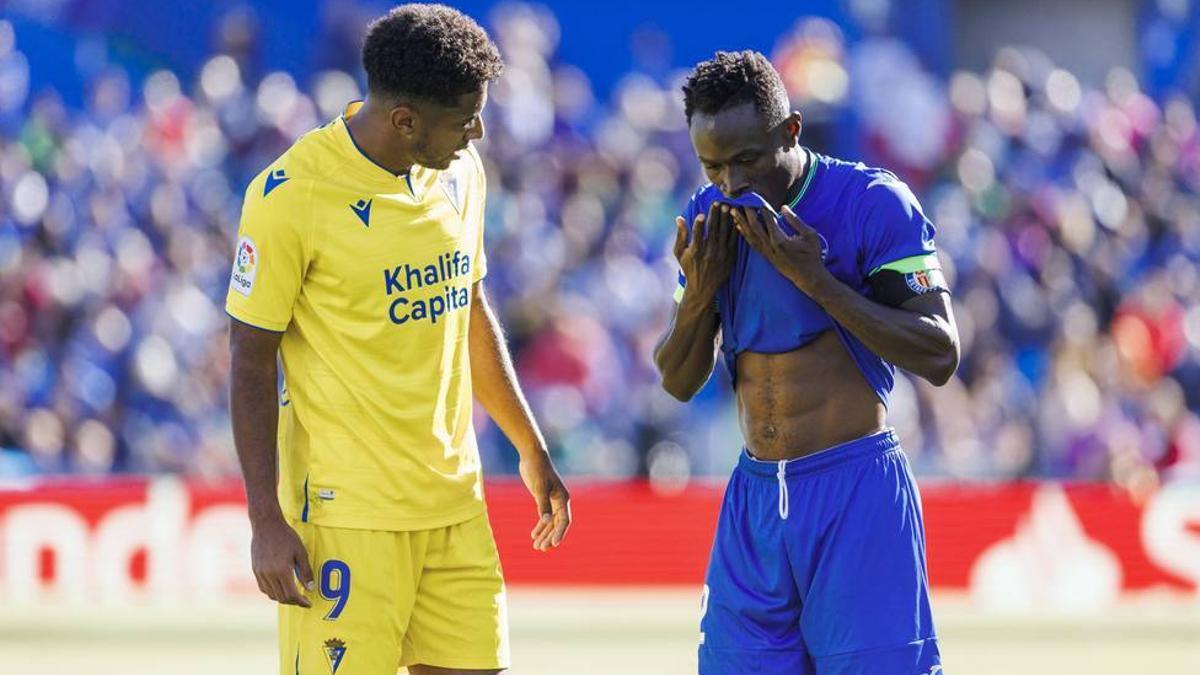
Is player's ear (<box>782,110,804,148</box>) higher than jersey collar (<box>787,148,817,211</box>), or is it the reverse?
player's ear (<box>782,110,804,148</box>)

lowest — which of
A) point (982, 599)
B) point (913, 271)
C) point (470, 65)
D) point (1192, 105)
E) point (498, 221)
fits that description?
point (982, 599)

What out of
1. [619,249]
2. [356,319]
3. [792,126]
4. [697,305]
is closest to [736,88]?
[792,126]

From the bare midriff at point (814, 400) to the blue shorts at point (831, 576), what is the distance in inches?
1.6

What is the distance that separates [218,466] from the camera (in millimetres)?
13125

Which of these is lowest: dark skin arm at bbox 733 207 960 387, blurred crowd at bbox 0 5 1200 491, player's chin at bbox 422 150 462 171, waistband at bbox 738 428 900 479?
waistband at bbox 738 428 900 479

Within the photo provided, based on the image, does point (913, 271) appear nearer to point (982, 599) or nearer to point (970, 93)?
point (982, 599)

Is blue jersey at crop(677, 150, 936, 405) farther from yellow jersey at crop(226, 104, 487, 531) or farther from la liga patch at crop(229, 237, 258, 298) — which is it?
la liga patch at crop(229, 237, 258, 298)

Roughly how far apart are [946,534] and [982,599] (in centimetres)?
49

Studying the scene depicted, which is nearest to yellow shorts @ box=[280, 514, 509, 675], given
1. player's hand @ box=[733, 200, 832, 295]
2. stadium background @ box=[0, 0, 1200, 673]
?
player's hand @ box=[733, 200, 832, 295]

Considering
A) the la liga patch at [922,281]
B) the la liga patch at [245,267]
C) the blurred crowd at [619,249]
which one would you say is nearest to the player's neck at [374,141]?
the la liga patch at [245,267]

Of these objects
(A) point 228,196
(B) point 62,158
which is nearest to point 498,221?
(A) point 228,196

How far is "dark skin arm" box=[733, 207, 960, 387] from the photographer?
441cm

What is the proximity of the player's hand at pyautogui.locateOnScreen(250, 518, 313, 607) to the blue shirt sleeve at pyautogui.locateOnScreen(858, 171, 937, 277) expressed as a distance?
1628 millimetres

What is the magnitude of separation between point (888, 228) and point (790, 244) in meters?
0.32
